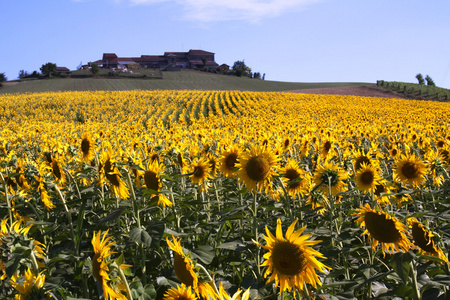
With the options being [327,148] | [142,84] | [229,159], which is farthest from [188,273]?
[142,84]

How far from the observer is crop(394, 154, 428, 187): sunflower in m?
4.20

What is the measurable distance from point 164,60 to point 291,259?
415 ft

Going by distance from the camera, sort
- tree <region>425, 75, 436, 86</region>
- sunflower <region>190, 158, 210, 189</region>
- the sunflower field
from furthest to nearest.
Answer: tree <region>425, 75, 436, 86</region>, sunflower <region>190, 158, 210, 189</region>, the sunflower field

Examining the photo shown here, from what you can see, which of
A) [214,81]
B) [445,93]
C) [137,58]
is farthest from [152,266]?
[137,58]

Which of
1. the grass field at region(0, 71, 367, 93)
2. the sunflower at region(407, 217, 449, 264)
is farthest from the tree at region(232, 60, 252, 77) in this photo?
the sunflower at region(407, 217, 449, 264)

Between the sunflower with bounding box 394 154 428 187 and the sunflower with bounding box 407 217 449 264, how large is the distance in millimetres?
2210

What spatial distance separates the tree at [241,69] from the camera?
326 ft

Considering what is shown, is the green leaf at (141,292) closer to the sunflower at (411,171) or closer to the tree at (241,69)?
the sunflower at (411,171)

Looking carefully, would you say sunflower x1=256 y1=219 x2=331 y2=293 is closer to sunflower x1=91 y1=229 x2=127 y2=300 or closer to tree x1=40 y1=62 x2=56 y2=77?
sunflower x1=91 y1=229 x2=127 y2=300

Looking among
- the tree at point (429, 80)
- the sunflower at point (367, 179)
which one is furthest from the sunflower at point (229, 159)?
the tree at point (429, 80)

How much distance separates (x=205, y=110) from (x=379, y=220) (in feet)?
106

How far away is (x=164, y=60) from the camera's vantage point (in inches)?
4811

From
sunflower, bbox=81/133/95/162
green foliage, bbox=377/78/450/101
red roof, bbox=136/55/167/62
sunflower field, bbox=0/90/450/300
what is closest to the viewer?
sunflower field, bbox=0/90/450/300

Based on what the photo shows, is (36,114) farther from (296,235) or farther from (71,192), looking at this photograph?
(296,235)
